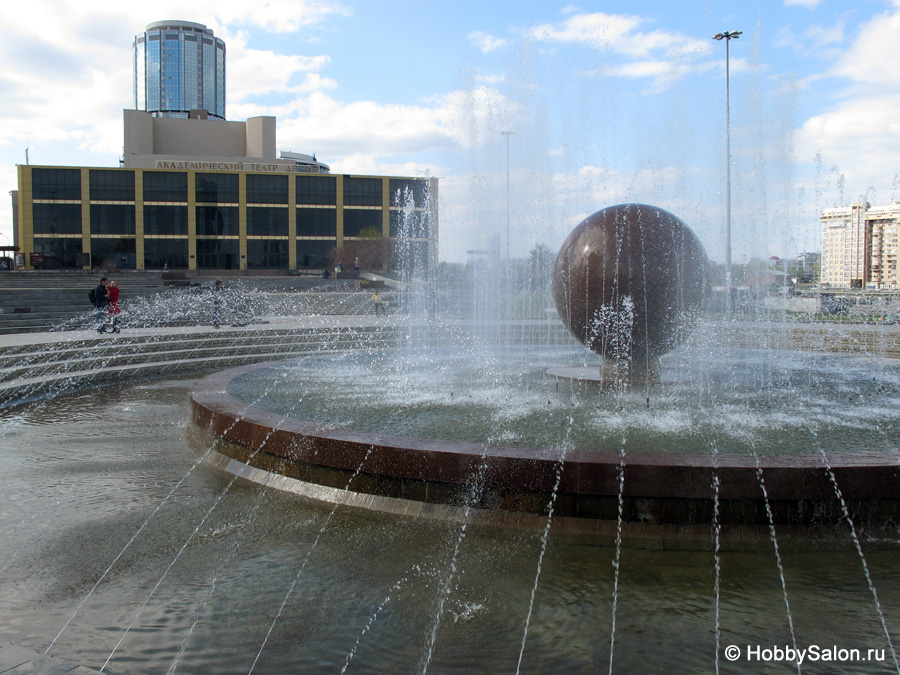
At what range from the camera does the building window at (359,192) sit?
66.9m

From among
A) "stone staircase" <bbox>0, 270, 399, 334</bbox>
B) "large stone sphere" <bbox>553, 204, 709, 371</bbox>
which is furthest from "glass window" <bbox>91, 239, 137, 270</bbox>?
"large stone sphere" <bbox>553, 204, 709, 371</bbox>

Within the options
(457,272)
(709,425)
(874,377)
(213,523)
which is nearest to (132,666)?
(213,523)

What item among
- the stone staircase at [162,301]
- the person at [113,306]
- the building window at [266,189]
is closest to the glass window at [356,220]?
the building window at [266,189]

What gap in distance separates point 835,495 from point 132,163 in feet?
245

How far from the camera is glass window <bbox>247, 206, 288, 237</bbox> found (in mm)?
65000

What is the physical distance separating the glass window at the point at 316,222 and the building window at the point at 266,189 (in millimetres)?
2317

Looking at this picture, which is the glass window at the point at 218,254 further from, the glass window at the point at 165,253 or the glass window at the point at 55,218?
the glass window at the point at 55,218

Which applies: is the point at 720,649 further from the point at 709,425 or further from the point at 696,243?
the point at 696,243

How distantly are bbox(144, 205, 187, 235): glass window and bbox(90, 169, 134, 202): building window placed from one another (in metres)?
2.12

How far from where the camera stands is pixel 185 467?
6.79m

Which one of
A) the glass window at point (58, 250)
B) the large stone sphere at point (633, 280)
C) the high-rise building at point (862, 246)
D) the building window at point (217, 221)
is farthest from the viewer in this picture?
the building window at point (217, 221)

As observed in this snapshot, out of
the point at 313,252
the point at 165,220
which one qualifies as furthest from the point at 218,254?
the point at 313,252

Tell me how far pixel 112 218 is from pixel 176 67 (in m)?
96.4

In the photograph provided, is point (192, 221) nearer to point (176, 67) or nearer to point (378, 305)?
point (378, 305)
